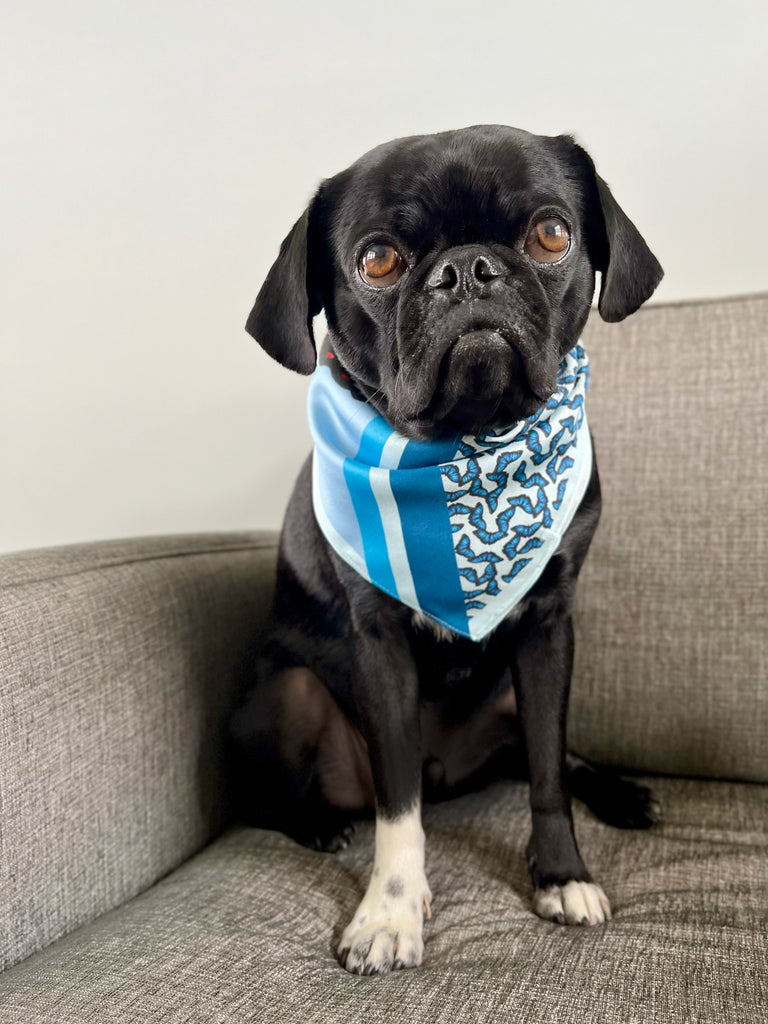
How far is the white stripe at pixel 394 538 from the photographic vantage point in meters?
1.25

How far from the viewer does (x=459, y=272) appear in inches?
40.9

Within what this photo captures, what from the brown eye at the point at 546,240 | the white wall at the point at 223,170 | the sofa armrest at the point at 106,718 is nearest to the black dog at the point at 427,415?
the brown eye at the point at 546,240

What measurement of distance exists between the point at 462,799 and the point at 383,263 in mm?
954

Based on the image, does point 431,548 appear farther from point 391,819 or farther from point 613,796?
point 613,796

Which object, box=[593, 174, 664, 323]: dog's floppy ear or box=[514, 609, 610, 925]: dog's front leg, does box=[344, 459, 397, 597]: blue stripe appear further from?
box=[593, 174, 664, 323]: dog's floppy ear

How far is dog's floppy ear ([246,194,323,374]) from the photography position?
1.18 metres

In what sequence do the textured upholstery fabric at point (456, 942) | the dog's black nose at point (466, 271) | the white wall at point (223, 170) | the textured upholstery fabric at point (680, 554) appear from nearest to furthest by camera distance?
the textured upholstery fabric at point (456, 942), the dog's black nose at point (466, 271), the textured upholstery fabric at point (680, 554), the white wall at point (223, 170)

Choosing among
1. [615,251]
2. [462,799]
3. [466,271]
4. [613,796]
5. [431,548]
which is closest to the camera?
[466,271]

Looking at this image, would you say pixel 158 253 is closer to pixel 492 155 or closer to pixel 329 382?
pixel 329 382

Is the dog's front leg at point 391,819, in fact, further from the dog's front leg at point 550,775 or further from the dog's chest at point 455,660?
the dog's front leg at point 550,775

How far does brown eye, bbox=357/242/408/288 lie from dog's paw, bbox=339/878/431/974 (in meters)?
0.79

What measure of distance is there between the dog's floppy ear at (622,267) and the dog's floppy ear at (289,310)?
40 centimetres

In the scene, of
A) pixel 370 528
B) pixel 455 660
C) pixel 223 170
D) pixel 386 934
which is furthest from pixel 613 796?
pixel 223 170

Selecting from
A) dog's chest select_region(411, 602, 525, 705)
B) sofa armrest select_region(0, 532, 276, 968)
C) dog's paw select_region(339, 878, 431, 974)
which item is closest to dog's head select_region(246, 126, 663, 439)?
dog's chest select_region(411, 602, 525, 705)
